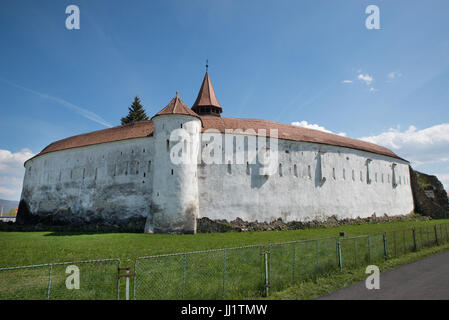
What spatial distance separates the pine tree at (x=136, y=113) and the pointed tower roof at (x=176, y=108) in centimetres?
2948

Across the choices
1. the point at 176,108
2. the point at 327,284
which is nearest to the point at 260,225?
the point at 176,108

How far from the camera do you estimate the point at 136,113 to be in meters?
53.3

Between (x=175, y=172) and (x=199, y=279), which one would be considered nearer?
(x=199, y=279)

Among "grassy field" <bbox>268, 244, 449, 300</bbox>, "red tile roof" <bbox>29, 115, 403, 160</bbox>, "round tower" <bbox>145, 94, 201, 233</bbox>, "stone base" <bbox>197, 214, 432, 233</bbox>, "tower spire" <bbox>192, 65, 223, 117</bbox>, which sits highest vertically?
"tower spire" <bbox>192, 65, 223, 117</bbox>

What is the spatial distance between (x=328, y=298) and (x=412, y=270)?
17.7 ft

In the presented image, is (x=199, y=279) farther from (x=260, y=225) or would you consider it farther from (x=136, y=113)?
(x=136, y=113)

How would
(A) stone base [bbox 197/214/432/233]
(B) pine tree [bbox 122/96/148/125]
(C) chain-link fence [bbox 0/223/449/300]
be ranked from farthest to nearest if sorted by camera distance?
(B) pine tree [bbox 122/96/148/125]
(A) stone base [bbox 197/214/432/233]
(C) chain-link fence [bbox 0/223/449/300]

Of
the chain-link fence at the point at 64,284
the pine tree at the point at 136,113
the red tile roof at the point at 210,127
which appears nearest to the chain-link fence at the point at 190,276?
the chain-link fence at the point at 64,284

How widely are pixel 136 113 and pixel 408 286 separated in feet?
172

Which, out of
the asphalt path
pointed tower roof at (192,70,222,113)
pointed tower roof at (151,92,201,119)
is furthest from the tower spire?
the asphalt path

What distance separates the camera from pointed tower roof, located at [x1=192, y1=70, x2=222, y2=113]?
1394 inches

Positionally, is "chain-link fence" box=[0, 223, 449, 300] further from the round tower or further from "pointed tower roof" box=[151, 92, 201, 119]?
"pointed tower roof" box=[151, 92, 201, 119]

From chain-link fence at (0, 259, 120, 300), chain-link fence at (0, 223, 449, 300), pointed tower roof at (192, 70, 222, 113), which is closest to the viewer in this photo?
chain-link fence at (0, 259, 120, 300)

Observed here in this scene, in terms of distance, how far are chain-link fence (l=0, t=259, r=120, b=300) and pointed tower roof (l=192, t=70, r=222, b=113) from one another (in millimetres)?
27635
